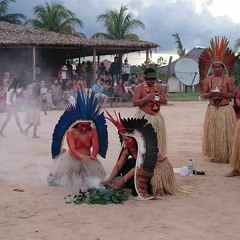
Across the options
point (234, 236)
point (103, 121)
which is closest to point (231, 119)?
point (103, 121)

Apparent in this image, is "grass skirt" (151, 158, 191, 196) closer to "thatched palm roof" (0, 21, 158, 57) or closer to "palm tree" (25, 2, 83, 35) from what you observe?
"thatched palm roof" (0, 21, 158, 57)

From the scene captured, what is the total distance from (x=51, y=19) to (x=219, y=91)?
2428 centimetres

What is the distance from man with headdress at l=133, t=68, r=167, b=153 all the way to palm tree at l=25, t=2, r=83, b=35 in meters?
24.6

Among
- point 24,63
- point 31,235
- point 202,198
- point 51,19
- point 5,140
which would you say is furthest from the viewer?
point 51,19

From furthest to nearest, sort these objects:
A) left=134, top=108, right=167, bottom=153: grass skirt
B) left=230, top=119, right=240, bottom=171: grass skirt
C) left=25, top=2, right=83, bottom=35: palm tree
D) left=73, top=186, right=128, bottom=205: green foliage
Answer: left=25, top=2, right=83, bottom=35: palm tree, left=134, top=108, right=167, bottom=153: grass skirt, left=230, top=119, right=240, bottom=171: grass skirt, left=73, top=186, right=128, bottom=205: green foliage

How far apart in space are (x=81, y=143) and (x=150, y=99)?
107 centimetres

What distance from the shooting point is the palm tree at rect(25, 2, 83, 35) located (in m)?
29.6

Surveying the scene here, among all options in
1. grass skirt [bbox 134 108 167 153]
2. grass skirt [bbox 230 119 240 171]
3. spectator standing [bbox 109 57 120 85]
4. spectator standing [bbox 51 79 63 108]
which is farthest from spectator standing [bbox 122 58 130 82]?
grass skirt [bbox 230 119 240 171]

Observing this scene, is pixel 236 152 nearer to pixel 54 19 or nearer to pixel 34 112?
pixel 34 112

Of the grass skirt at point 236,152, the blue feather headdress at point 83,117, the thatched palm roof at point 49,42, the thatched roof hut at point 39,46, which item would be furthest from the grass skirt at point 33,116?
the thatched palm roof at point 49,42

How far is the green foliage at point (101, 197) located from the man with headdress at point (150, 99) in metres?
1.46

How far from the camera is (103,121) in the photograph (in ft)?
17.0

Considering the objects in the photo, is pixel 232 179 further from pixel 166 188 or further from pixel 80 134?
pixel 80 134

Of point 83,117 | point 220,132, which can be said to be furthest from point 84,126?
point 220,132
